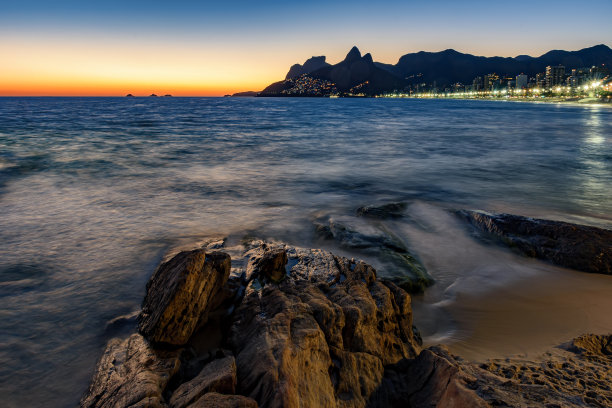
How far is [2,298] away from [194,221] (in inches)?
143

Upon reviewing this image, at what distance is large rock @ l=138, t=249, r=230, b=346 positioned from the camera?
3459 millimetres

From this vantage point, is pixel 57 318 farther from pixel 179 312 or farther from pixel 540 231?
pixel 540 231

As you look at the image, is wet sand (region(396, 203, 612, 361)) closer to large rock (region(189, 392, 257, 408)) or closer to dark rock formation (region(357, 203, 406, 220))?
dark rock formation (region(357, 203, 406, 220))

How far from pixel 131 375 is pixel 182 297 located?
0.80 m

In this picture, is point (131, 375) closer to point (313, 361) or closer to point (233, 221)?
point (313, 361)

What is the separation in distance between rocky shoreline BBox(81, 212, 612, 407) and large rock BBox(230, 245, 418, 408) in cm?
1

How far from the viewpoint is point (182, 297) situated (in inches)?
138

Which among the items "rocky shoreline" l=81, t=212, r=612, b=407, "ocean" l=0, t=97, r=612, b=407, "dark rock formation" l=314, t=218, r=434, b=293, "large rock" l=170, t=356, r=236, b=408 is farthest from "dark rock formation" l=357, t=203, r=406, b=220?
"large rock" l=170, t=356, r=236, b=408

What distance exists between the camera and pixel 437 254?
20.4 ft

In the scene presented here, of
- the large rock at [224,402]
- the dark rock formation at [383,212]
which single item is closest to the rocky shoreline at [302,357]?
the large rock at [224,402]

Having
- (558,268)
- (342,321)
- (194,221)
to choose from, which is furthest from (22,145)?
(558,268)

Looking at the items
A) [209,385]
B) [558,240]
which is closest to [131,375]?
[209,385]

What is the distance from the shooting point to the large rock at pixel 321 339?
249 centimetres

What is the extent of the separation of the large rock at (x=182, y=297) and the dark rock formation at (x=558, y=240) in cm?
535
